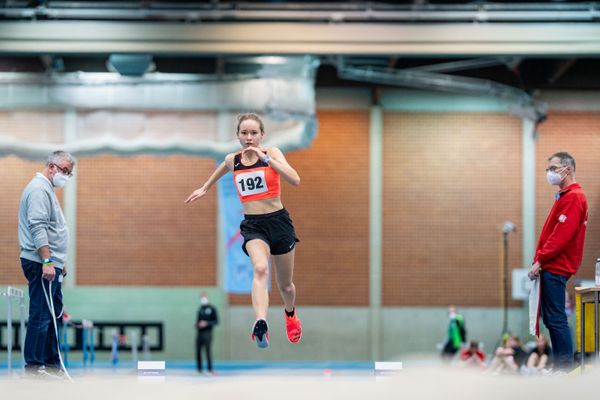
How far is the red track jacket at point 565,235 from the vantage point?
26.1 feet

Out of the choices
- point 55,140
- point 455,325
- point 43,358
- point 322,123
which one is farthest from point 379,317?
point 43,358

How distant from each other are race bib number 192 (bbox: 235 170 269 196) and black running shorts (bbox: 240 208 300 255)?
0.69ft

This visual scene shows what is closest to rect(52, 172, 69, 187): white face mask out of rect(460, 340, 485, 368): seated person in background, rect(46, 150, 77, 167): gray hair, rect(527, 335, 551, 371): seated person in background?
rect(46, 150, 77, 167): gray hair

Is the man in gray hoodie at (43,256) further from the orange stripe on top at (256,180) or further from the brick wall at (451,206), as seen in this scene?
the brick wall at (451,206)

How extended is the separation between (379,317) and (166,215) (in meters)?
5.91

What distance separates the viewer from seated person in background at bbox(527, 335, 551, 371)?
17734mm

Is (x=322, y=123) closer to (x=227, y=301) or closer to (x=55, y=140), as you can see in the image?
(x=227, y=301)

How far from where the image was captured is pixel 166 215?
24.6 meters

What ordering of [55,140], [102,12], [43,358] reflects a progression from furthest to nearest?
[55,140]
[102,12]
[43,358]

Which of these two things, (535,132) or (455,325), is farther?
(535,132)

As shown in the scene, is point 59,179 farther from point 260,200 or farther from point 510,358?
point 510,358

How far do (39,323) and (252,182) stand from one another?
203 cm

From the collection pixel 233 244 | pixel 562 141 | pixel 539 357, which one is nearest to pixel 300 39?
pixel 233 244

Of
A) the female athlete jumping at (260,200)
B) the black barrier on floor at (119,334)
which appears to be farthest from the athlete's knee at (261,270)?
the black barrier on floor at (119,334)
